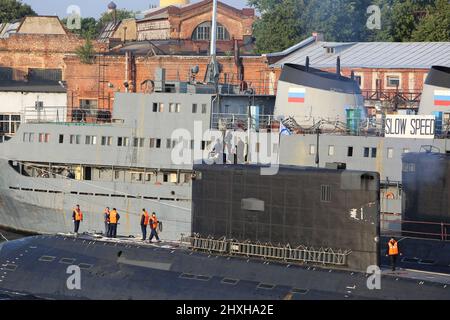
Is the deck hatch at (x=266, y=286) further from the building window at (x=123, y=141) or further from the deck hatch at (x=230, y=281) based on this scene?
the building window at (x=123, y=141)

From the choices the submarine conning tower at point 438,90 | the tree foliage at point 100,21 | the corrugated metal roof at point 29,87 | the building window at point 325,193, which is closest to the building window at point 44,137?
the submarine conning tower at point 438,90

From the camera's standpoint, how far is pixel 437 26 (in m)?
59.9

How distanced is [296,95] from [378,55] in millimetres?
15919

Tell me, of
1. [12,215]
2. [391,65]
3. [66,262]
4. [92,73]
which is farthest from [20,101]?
[66,262]

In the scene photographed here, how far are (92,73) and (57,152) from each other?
59.0 feet

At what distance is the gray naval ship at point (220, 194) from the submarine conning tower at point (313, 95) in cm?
5

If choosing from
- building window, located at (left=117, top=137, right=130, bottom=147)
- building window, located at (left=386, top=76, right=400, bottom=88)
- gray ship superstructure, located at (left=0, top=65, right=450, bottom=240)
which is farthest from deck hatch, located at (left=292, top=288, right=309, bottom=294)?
building window, located at (left=386, top=76, right=400, bottom=88)

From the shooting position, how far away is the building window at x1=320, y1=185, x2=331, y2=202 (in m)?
22.4

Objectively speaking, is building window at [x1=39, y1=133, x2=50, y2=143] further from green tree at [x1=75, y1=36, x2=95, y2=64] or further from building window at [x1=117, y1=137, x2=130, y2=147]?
green tree at [x1=75, y1=36, x2=95, y2=64]

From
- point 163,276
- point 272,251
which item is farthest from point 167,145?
point 272,251

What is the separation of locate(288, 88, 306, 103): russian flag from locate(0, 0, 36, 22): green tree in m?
61.6

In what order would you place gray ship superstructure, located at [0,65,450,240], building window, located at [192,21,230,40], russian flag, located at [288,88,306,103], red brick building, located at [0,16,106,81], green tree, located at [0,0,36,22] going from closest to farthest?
1. gray ship superstructure, located at [0,65,450,240]
2. russian flag, located at [288,88,306,103]
3. red brick building, located at [0,16,106,81]
4. building window, located at [192,21,230,40]
5. green tree, located at [0,0,36,22]

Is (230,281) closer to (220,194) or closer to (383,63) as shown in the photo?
(220,194)

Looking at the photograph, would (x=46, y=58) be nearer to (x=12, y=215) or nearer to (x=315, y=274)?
(x=12, y=215)
